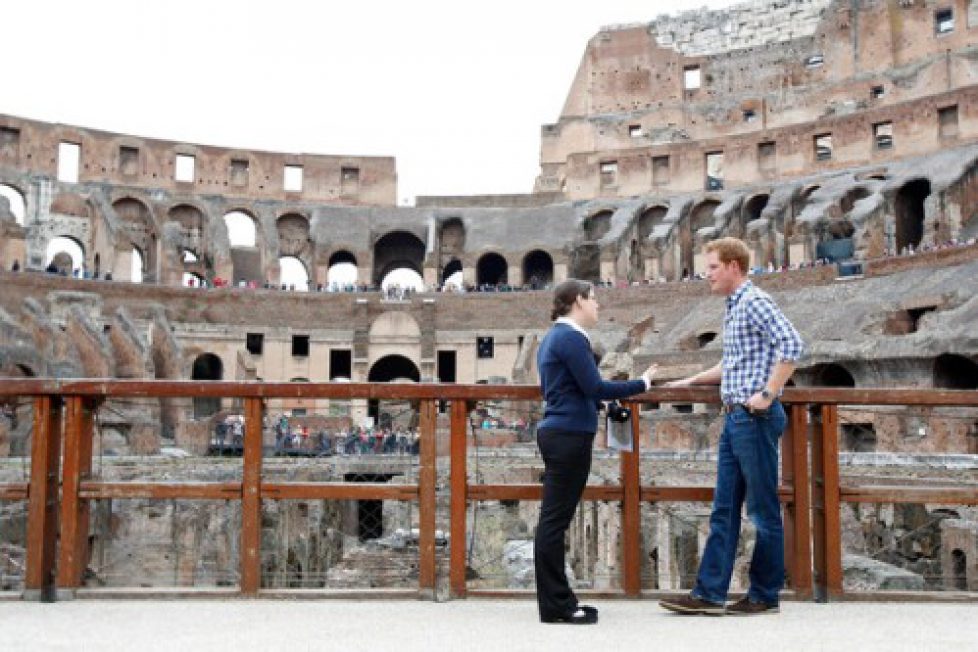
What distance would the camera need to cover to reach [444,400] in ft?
19.0

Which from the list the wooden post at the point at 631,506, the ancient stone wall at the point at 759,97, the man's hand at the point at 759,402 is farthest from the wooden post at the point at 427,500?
the ancient stone wall at the point at 759,97

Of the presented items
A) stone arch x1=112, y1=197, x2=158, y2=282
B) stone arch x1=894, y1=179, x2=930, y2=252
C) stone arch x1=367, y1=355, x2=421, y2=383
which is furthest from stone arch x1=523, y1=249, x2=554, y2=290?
stone arch x1=112, y1=197, x2=158, y2=282

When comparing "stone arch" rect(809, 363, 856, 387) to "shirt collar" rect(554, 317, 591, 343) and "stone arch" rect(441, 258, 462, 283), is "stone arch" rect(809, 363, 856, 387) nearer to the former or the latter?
"shirt collar" rect(554, 317, 591, 343)

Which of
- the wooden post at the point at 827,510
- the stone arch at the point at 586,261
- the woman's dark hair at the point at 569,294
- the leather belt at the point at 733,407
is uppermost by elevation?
the stone arch at the point at 586,261

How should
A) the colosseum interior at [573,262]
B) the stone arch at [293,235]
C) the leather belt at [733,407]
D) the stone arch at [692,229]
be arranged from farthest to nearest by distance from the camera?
the stone arch at [293,235]
the stone arch at [692,229]
the colosseum interior at [573,262]
the leather belt at [733,407]

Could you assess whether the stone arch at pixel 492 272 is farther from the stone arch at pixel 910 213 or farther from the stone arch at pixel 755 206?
the stone arch at pixel 910 213

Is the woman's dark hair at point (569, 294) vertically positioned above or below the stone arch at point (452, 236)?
below

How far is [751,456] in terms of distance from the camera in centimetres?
519

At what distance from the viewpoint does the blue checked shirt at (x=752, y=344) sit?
17.0ft

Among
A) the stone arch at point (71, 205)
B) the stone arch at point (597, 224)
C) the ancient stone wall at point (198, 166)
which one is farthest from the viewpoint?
the stone arch at point (597, 224)

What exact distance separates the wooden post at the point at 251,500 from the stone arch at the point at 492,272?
44.6 metres

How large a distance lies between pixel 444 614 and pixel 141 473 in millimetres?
17952

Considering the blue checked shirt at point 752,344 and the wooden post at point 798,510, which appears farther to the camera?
the wooden post at point 798,510

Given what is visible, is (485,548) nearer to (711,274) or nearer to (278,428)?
(278,428)
